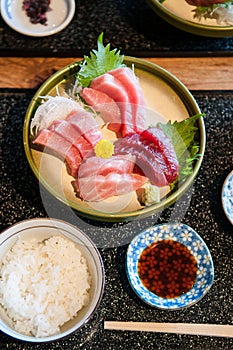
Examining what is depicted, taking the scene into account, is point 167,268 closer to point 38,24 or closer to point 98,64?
point 98,64

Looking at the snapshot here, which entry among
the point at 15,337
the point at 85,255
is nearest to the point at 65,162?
the point at 85,255

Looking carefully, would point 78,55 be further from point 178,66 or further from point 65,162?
point 65,162

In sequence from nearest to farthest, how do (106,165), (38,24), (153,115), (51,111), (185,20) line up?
(106,165)
(51,111)
(153,115)
(185,20)
(38,24)

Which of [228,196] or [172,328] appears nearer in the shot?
[172,328]

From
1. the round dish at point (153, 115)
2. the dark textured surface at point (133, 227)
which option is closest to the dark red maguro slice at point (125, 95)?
the round dish at point (153, 115)

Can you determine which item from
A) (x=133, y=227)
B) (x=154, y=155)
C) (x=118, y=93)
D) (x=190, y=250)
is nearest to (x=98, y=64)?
(x=118, y=93)

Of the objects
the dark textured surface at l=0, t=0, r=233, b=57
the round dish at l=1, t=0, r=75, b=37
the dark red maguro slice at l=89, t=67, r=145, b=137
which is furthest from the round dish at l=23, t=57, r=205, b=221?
the round dish at l=1, t=0, r=75, b=37
